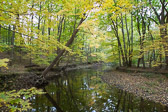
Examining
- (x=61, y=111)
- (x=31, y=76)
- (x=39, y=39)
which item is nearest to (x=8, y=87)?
(x=31, y=76)

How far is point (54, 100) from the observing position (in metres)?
6.44

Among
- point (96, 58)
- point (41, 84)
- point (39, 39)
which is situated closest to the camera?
point (39, 39)

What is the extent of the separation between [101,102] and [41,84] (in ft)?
19.6

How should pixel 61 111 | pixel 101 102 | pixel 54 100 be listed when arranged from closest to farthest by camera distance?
pixel 61 111 → pixel 101 102 → pixel 54 100

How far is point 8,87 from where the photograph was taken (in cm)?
786

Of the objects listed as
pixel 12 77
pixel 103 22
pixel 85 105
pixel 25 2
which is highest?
pixel 103 22

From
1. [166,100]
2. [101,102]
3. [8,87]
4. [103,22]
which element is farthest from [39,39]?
[103,22]

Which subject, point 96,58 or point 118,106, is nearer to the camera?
point 118,106

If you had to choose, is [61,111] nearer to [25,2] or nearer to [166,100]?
[25,2]

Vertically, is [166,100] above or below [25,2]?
below

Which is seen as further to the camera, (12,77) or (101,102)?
(12,77)

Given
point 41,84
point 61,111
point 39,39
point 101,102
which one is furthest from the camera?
point 41,84

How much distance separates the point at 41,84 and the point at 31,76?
1.15m

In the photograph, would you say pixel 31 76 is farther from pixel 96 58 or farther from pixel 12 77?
pixel 96 58
